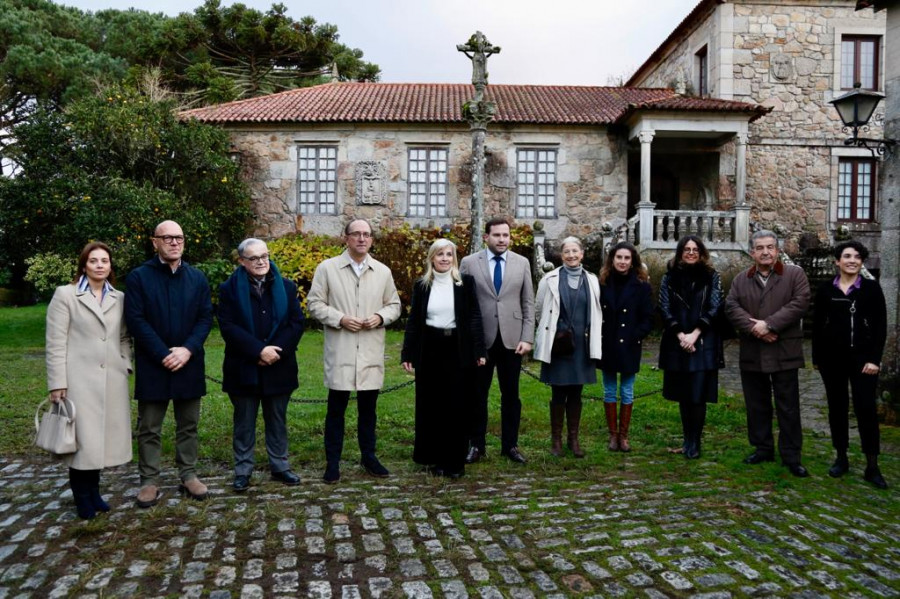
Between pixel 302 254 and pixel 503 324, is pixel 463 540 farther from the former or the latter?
pixel 302 254

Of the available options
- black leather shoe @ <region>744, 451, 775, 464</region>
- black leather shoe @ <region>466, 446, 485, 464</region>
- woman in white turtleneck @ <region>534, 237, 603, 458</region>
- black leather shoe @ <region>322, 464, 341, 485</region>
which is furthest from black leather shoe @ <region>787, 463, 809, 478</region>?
black leather shoe @ <region>322, 464, 341, 485</region>

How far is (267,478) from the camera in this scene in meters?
5.24

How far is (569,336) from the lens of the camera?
18.8 feet

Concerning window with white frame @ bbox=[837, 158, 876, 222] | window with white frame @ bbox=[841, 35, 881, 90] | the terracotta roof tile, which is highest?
window with white frame @ bbox=[841, 35, 881, 90]

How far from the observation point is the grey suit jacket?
18.7ft

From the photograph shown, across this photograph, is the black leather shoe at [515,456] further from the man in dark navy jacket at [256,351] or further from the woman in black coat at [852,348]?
the woman in black coat at [852,348]

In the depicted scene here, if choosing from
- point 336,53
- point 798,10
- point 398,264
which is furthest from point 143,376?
point 336,53

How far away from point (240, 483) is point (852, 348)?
15.2ft

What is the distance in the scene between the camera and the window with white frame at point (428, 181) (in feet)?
59.9

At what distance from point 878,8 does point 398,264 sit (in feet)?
35.1

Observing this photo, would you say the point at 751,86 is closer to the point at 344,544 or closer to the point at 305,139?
the point at 305,139

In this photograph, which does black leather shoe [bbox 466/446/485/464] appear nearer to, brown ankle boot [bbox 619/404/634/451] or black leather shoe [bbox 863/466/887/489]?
brown ankle boot [bbox 619/404/634/451]

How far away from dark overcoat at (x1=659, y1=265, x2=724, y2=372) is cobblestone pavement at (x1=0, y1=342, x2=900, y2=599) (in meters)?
0.97

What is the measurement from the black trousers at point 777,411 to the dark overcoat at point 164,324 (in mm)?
4256
